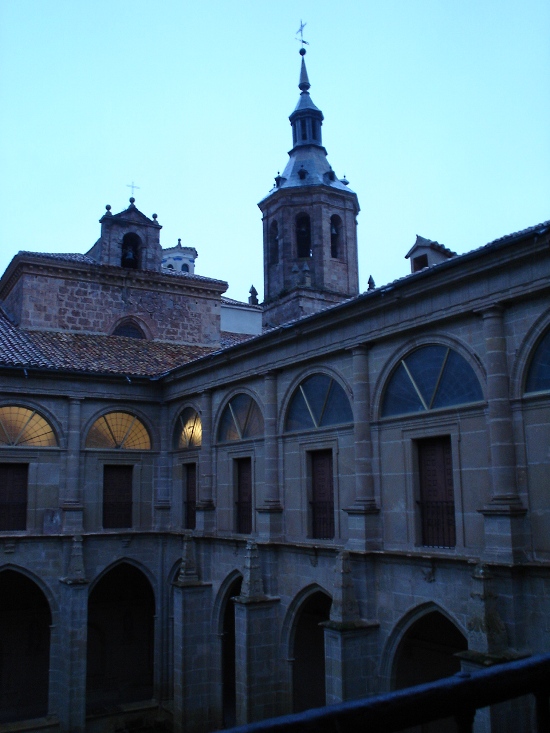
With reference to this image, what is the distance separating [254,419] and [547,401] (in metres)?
9.10

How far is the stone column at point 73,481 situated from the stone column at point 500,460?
13.5 meters

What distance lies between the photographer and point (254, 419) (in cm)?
1862

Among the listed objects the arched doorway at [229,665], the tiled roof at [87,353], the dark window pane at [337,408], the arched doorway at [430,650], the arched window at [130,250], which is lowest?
the arched doorway at [229,665]

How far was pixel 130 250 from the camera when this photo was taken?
28719mm

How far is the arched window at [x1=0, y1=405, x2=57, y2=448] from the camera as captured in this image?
2073cm

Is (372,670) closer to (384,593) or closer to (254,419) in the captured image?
(384,593)

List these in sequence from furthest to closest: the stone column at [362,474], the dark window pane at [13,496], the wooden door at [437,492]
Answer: the dark window pane at [13,496], the stone column at [362,474], the wooden door at [437,492]

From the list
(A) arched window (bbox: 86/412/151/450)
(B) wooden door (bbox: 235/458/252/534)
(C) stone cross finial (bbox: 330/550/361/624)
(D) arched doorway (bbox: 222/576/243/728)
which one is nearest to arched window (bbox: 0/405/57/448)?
(A) arched window (bbox: 86/412/151/450)

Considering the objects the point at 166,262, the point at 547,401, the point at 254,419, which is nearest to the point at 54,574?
the point at 254,419

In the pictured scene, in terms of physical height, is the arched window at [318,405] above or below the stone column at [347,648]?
above

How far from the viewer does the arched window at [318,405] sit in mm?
15453

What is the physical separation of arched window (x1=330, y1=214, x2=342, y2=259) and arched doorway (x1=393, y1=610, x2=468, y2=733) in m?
20.6

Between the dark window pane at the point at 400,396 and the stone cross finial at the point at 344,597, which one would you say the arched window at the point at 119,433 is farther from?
the dark window pane at the point at 400,396

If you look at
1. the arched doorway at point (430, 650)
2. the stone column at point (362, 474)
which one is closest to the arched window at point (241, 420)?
the stone column at point (362, 474)
